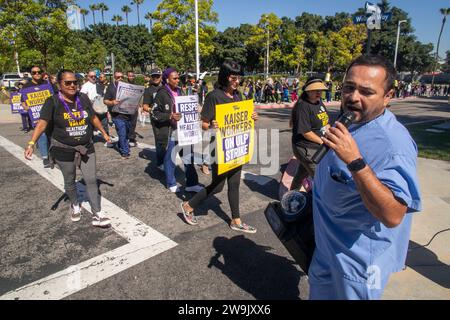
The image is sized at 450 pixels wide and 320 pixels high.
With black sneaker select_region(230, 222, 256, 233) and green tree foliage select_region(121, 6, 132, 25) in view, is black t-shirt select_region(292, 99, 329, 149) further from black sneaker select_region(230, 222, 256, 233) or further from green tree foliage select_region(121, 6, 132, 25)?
green tree foliage select_region(121, 6, 132, 25)

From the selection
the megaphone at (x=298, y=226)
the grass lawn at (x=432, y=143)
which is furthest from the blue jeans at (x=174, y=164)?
the grass lawn at (x=432, y=143)

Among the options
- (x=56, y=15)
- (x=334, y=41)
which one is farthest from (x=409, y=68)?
(x=56, y=15)

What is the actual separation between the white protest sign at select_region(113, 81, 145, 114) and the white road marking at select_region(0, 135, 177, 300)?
3.39 metres

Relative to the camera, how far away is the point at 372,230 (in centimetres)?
163

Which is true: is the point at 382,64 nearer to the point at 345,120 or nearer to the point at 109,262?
the point at 345,120

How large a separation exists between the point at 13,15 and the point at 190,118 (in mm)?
17302

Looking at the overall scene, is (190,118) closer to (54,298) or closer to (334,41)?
(54,298)

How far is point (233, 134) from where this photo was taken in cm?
397

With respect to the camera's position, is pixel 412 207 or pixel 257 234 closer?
pixel 412 207

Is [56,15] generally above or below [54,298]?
above

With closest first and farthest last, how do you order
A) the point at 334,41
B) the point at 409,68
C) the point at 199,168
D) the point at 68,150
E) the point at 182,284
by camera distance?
1. the point at 182,284
2. the point at 68,150
3. the point at 199,168
4. the point at 334,41
5. the point at 409,68

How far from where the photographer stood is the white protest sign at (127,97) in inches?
297

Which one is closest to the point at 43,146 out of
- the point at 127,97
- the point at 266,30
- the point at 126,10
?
the point at 127,97

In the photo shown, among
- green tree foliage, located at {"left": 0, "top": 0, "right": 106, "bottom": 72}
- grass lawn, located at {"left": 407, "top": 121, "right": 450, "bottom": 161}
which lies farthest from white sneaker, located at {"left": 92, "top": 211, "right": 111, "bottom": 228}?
green tree foliage, located at {"left": 0, "top": 0, "right": 106, "bottom": 72}
